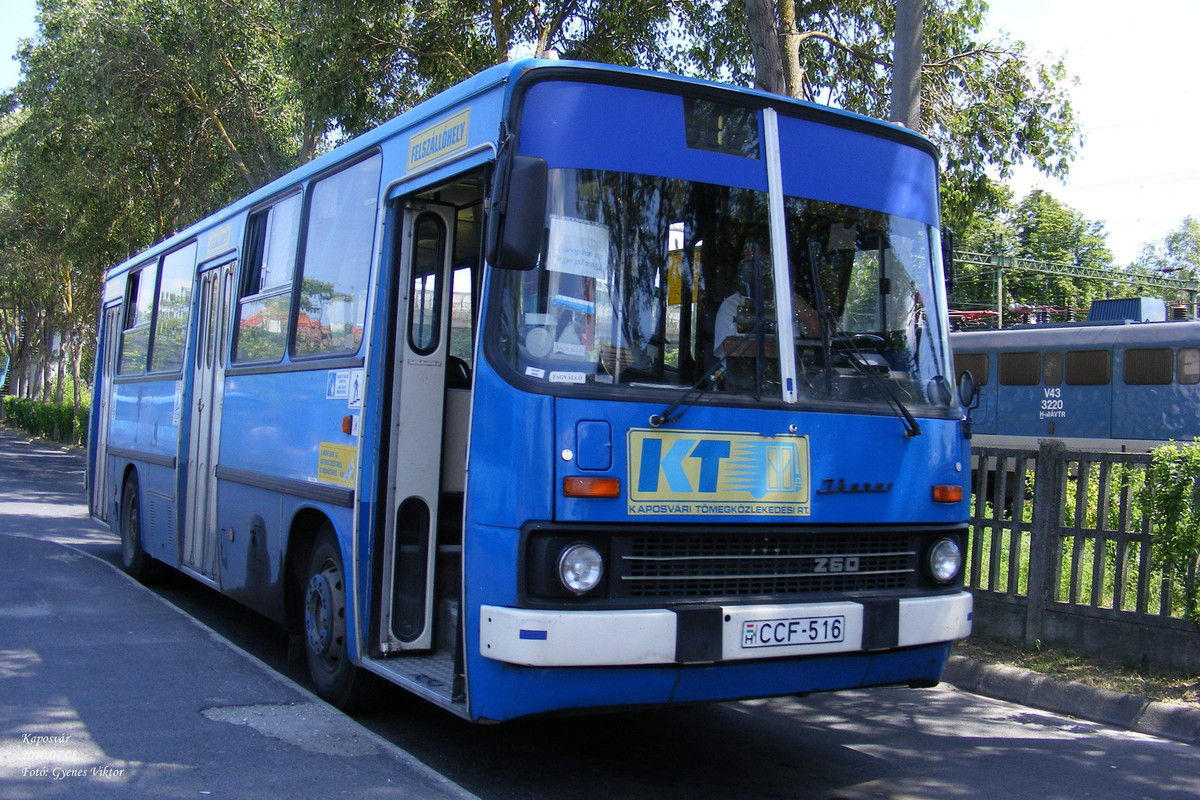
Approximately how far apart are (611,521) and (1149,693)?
397cm

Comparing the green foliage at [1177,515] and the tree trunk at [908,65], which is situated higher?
the tree trunk at [908,65]

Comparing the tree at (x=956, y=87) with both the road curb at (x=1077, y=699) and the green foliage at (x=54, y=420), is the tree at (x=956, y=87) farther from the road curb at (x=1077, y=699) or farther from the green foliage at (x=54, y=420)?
the green foliage at (x=54, y=420)

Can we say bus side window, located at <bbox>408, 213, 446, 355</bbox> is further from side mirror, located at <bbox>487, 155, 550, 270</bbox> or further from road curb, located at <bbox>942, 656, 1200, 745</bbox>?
road curb, located at <bbox>942, 656, 1200, 745</bbox>

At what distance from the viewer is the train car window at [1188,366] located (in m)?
21.5

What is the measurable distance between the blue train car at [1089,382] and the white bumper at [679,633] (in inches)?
693

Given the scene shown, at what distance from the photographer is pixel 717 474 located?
4535mm

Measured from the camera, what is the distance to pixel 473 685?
14.6 ft

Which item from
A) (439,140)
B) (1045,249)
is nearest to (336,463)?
(439,140)

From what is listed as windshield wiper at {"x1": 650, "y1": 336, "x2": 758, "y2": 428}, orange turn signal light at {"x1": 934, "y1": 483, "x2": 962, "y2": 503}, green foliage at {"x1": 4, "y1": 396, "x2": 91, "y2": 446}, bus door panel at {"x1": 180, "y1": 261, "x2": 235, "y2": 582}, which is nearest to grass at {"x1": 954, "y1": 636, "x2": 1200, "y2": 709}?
orange turn signal light at {"x1": 934, "y1": 483, "x2": 962, "y2": 503}

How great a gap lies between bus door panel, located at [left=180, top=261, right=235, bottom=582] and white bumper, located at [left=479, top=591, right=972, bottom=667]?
453cm

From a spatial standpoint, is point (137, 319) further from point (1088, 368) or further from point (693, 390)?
point (1088, 368)

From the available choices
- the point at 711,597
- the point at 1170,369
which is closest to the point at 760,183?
the point at 711,597

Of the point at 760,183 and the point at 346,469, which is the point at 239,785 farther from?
the point at 760,183

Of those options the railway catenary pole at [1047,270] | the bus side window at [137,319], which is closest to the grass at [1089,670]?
the bus side window at [137,319]
